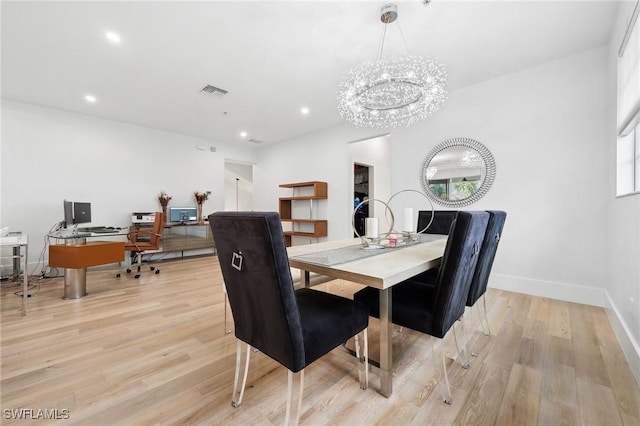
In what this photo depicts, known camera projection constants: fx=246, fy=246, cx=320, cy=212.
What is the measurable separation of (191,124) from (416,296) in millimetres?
5043

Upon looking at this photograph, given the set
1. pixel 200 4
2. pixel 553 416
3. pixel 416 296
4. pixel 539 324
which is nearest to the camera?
pixel 553 416

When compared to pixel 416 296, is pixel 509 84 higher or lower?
higher

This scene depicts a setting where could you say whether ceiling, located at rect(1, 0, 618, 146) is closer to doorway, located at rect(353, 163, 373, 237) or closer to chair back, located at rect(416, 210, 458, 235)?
chair back, located at rect(416, 210, 458, 235)

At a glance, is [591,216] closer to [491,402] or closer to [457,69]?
[457,69]

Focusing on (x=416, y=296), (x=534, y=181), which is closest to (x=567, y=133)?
(x=534, y=181)

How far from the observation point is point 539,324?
2146 millimetres

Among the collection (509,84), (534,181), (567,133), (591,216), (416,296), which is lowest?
(416,296)

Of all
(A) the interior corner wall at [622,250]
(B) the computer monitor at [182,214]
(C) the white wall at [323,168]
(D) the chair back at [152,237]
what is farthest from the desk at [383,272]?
(B) the computer monitor at [182,214]

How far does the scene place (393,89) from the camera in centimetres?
233

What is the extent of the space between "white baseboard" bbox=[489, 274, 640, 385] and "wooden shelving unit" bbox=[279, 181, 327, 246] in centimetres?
305

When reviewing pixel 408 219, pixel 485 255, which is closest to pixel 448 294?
pixel 485 255

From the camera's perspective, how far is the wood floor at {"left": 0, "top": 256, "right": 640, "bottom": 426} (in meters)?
1.20

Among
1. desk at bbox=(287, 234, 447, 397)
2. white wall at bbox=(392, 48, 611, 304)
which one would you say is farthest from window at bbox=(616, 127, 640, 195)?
desk at bbox=(287, 234, 447, 397)

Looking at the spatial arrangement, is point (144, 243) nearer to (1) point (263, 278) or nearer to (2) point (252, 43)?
(2) point (252, 43)
